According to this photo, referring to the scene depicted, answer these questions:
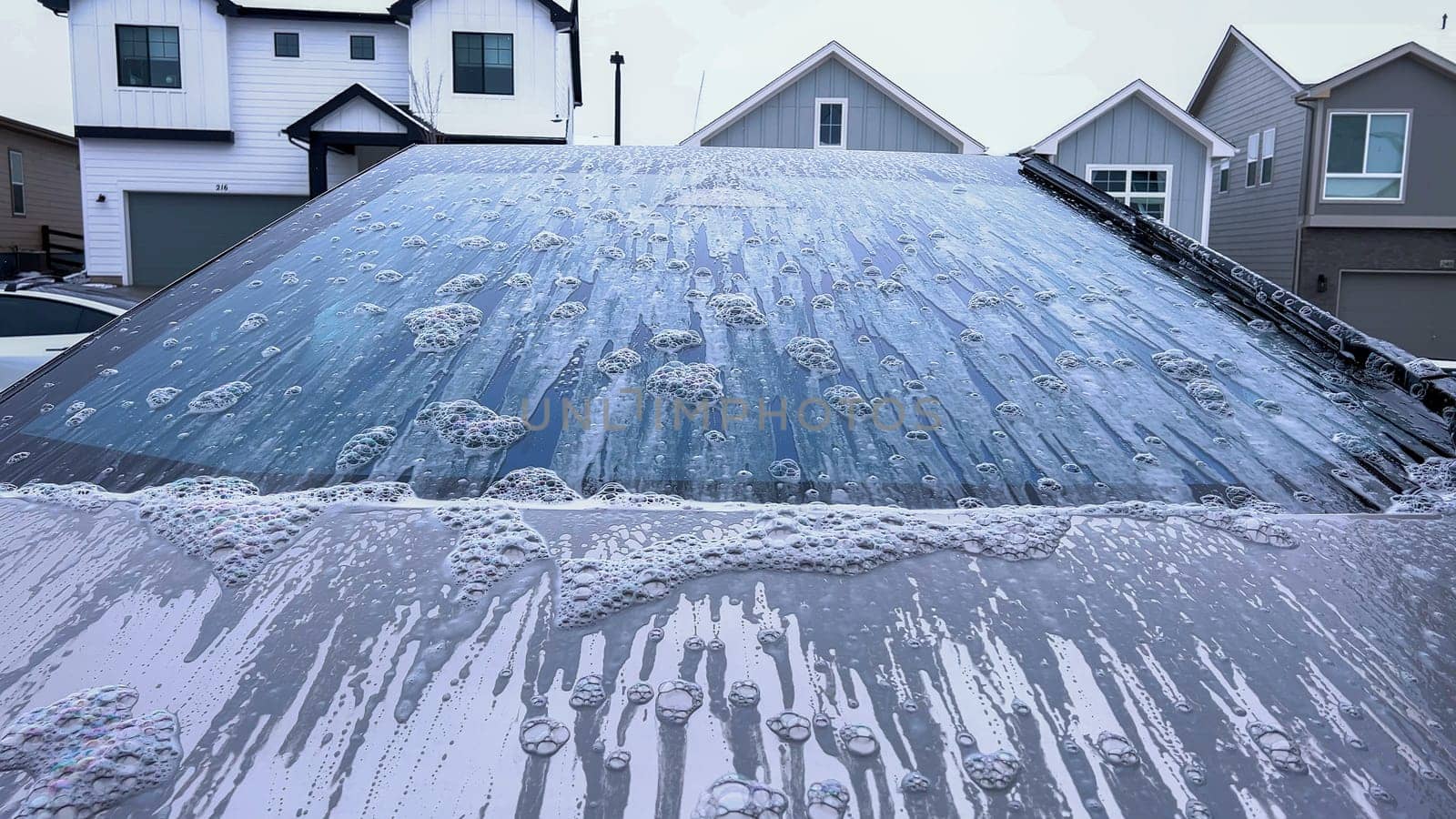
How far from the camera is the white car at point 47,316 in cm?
532

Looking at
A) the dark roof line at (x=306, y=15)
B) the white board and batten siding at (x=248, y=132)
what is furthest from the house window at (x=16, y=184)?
the dark roof line at (x=306, y=15)

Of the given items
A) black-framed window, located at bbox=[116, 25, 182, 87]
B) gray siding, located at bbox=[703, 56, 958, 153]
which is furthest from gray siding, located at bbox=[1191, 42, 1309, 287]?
black-framed window, located at bbox=[116, 25, 182, 87]

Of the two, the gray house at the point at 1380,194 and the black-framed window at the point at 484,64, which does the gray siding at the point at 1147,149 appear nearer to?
the gray house at the point at 1380,194

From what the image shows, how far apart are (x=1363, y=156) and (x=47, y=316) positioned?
1696 centimetres

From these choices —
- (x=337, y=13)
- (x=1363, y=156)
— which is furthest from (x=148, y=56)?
(x=1363, y=156)

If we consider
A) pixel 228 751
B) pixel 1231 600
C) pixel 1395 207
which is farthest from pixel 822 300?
pixel 1395 207

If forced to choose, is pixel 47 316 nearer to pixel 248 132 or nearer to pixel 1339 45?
pixel 248 132

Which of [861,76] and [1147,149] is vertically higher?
[861,76]

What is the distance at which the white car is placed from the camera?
5320mm

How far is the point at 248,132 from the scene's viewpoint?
655 inches

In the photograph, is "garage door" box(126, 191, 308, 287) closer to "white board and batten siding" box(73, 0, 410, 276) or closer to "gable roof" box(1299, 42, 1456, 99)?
"white board and batten siding" box(73, 0, 410, 276)

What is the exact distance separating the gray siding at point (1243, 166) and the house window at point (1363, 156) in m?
0.44

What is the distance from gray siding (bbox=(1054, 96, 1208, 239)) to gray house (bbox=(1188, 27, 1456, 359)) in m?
1.51

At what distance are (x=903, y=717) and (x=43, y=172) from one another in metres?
26.6
